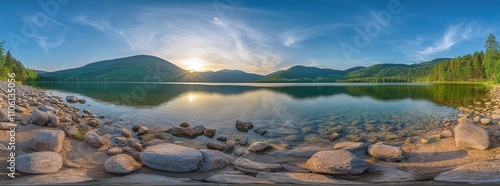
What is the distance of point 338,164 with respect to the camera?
337 inches

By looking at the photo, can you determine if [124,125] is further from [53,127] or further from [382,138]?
[382,138]

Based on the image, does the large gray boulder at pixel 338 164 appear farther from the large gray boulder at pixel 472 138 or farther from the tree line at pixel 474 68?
the tree line at pixel 474 68

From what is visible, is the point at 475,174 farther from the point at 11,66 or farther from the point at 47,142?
the point at 11,66

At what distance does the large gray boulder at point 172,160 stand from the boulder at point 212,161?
0.24 metres

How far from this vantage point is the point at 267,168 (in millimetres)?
8836

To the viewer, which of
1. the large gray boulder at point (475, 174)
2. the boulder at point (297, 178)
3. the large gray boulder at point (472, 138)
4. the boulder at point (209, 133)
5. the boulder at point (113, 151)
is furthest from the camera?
the boulder at point (209, 133)

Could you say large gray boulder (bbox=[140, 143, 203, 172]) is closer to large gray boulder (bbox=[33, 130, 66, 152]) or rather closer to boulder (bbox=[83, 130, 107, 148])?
boulder (bbox=[83, 130, 107, 148])

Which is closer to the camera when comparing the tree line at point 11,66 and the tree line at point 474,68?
the tree line at point 11,66

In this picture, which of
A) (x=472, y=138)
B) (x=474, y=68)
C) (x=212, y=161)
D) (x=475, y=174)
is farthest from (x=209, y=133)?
(x=474, y=68)

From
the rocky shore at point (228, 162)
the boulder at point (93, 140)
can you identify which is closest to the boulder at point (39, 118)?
the rocky shore at point (228, 162)

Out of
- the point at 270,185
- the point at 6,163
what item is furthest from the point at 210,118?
the point at 270,185

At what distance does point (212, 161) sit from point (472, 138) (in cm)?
1033

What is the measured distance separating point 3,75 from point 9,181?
3088 inches

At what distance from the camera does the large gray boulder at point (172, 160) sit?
336 inches
